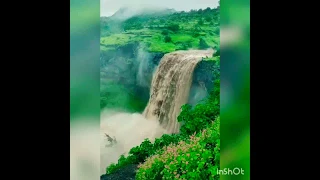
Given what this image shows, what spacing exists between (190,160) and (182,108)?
0.48 m

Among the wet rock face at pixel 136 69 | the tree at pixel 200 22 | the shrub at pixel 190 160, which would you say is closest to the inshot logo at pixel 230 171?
the shrub at pixel 190 160

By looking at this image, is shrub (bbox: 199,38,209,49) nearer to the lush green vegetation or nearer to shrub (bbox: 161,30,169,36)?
the lush green vegetation

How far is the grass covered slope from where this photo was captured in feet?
19.2

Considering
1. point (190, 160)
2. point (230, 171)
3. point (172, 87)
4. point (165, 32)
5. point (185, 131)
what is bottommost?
point (230, 171)

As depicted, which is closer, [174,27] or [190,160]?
[190,160]

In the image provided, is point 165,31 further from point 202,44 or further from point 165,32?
point 202,44

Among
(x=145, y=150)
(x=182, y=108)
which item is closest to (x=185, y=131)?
(x=182, y=108)

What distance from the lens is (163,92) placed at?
5.87 metres

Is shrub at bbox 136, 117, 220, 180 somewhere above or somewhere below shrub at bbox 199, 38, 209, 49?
below

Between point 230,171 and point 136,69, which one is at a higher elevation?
point 136,69

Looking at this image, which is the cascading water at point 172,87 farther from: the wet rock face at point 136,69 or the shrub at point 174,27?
the shrub at point 174,27

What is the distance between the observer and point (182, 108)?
585cm

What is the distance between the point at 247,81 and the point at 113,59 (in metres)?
1.23

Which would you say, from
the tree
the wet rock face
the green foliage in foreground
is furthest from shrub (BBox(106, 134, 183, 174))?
the tree
